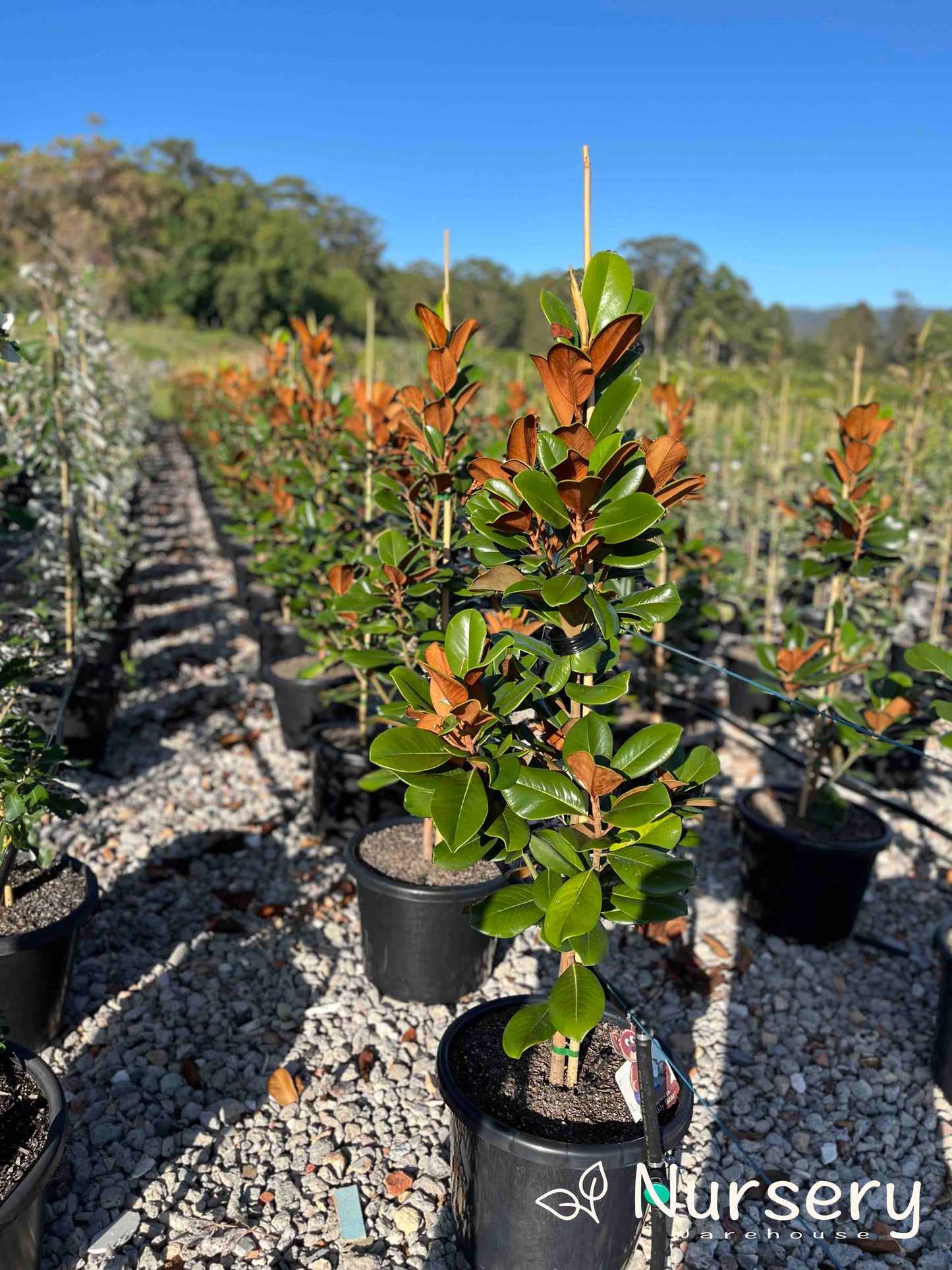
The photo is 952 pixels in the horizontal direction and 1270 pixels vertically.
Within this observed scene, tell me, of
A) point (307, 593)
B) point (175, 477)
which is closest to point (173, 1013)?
point (307, 593)

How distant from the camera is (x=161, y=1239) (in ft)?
5.17

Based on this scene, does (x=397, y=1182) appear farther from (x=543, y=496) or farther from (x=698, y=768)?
(x=543, y=496)

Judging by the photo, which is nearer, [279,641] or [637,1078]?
[637,1078]

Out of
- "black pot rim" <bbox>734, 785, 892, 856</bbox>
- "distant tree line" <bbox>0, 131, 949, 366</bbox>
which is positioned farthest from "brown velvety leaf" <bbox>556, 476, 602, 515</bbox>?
"distant tree line" <bbox>0, 131, 949, 366</bbox>

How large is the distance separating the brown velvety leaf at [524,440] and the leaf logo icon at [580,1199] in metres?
1.18

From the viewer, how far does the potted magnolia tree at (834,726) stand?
8.18ft

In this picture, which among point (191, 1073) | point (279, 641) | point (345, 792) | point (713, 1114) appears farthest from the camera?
point (279, 641)

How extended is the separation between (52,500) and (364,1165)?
9.46ft

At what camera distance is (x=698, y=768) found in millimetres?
1396

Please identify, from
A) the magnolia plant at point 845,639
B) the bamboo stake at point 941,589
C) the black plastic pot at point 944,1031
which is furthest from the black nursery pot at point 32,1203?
the bamboo stake at point 941,589

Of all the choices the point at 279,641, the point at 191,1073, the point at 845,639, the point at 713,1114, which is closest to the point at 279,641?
the point at 279,641

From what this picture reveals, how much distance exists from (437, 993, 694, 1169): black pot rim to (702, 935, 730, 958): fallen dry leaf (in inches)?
46.2

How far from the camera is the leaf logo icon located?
1364mm

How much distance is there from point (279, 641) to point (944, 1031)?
3541mm
